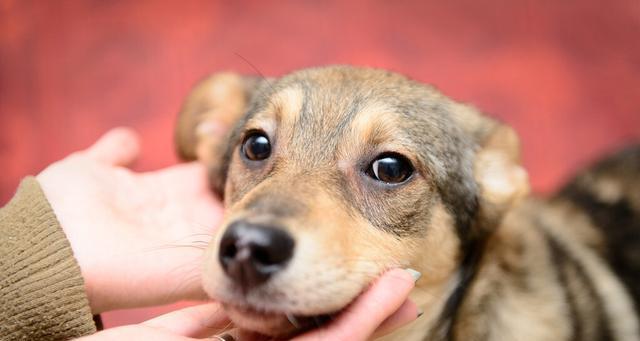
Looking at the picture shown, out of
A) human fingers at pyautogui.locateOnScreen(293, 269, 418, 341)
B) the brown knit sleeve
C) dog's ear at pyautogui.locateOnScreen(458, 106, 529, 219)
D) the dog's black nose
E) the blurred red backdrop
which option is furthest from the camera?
the blurred red backdrop

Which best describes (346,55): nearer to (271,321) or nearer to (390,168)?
(390,168)

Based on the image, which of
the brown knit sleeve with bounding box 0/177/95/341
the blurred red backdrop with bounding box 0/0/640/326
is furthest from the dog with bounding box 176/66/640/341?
the blurred red backdrop with bounding box 0/0/640/326

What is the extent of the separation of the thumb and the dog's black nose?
1236mm

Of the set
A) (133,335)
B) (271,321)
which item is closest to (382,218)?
(271,321)

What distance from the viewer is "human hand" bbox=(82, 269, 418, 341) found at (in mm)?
1705

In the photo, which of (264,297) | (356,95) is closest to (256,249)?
(264,297)

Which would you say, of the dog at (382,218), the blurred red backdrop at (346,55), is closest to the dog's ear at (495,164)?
the dog at (382,218)

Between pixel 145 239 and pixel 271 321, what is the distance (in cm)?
89

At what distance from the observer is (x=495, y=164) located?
242cm

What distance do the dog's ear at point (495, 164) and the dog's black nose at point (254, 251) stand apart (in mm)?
984

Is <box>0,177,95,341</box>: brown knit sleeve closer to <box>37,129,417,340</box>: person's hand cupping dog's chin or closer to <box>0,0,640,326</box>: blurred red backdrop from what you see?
<box>37,129,417,340</box>: person's hand cupping dog's chin

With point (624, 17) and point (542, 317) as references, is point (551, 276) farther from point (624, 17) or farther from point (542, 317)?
point (624, 17)

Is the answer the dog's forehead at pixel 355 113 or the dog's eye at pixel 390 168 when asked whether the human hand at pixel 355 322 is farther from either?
the dog's forehead at pixel 355 113

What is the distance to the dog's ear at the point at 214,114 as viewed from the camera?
2709mm
